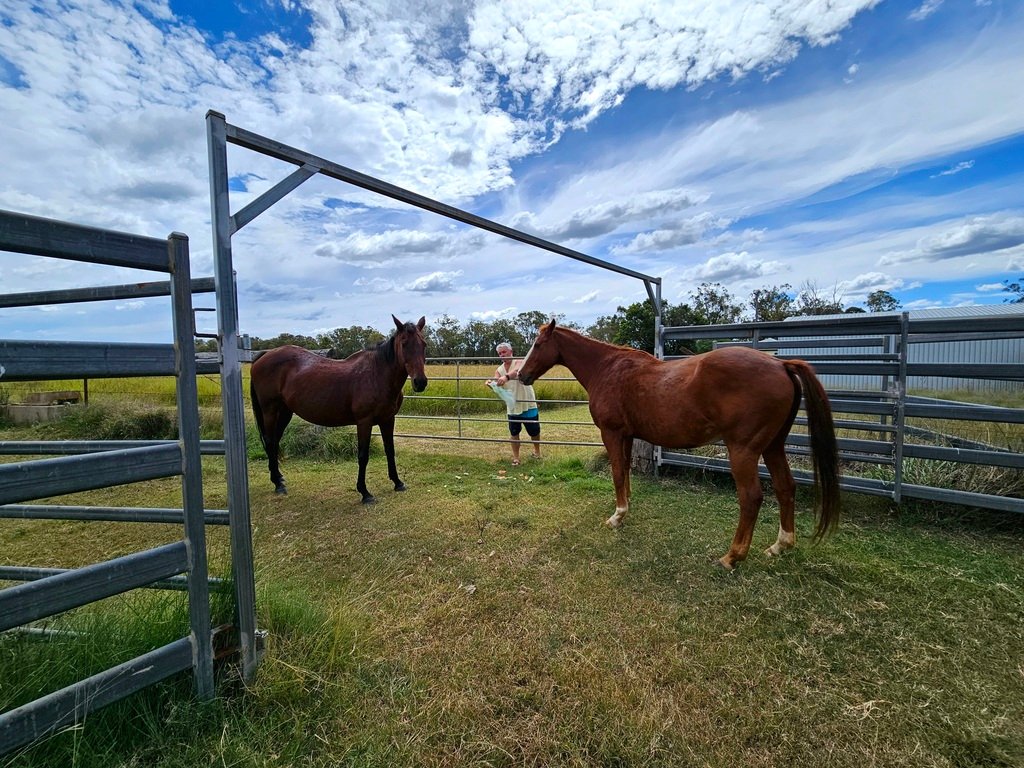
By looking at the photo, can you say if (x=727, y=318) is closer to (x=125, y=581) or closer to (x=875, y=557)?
(x=875, y=557)

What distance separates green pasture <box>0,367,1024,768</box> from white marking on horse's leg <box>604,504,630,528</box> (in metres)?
0.08

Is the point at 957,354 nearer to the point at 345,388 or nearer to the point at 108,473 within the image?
the point at 345,388

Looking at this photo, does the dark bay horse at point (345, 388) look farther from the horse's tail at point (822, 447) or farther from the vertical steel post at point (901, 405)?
the vertical steel post at point (901, 405)

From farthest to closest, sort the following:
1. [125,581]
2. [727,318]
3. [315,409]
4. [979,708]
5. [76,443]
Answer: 1. [727,318]
2. [315,409]
3. [76,443]
4. [979,708]
5. [125,581]

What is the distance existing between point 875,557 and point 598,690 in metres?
2.48

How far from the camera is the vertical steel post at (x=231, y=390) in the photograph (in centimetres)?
178

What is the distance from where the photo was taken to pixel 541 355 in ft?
15.3

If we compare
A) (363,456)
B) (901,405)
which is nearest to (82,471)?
(363,456)

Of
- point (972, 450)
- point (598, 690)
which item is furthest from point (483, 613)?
point (972, 450)

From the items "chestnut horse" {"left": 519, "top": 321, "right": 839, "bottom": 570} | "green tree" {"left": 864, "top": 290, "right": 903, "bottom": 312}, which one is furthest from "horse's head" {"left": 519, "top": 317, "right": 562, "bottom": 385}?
"green tree" {"left": 864, "top": 290, "right": 903, "bottom": 312}

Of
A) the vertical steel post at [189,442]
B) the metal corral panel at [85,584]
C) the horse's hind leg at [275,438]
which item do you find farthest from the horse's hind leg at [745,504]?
the horse's hind leg at [275,438]

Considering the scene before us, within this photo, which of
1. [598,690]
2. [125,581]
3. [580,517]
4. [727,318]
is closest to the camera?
[125,581]

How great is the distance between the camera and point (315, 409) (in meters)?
5.14

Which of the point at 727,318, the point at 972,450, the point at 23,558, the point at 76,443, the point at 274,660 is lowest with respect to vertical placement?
the point at 23,558
